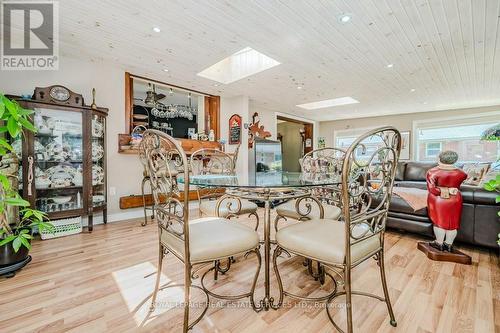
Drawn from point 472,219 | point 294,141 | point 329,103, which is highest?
point 329,103

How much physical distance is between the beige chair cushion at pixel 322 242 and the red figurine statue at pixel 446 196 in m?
1.31

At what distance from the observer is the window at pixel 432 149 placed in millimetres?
6023

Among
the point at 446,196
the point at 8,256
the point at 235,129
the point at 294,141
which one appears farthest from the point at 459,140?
the point at 8,256

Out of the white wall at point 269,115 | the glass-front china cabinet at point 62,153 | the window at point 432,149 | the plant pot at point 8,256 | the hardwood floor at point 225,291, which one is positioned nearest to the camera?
the hardwood floor at point 225,291

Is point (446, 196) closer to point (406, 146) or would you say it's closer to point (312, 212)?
point (312, 212)

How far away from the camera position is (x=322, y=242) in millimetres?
1137

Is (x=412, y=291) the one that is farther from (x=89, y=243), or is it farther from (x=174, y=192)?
(x=89, y=243)

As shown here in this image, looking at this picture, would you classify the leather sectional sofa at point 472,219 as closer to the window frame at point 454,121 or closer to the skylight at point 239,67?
the skylight at point 239,67

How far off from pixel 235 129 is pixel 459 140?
577cm

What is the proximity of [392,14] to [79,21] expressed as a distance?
2986 mm

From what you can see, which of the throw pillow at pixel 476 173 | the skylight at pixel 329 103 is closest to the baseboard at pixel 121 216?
the skylight at pixel 329 103

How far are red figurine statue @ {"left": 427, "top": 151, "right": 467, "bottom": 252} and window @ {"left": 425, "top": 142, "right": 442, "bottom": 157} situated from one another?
5081 mm

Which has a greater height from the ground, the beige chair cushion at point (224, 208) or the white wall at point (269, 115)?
the white wall at point (269, 115)

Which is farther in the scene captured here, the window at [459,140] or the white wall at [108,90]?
the window at [459,140]
